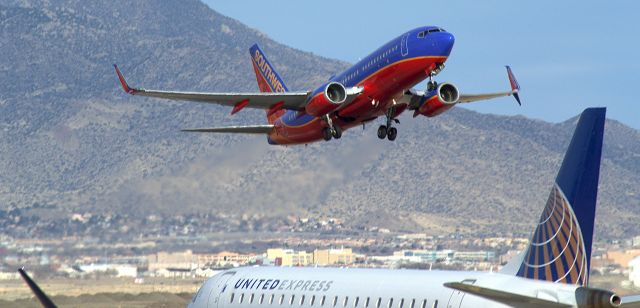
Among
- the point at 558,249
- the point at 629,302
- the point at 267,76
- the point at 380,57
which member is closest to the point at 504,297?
the point at 558,249

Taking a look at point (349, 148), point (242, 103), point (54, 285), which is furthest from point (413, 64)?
point (54, 285)

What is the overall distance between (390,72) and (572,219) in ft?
71.8

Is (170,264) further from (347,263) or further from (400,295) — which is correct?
(400,295)

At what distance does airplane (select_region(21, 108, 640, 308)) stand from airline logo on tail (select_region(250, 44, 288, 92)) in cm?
3729

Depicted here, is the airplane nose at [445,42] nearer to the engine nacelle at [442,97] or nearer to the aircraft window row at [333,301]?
the engine nacelle at [442,97]

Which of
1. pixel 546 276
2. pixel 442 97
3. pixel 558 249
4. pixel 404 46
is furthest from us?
pixel 442 97

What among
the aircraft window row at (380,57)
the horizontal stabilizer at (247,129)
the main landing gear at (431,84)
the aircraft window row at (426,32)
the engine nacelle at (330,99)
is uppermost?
the aircraft window row at (426,32)

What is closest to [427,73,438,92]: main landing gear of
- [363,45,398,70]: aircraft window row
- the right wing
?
[363,45,398,70]: aircraft window row

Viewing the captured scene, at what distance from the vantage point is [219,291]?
47.7 metres

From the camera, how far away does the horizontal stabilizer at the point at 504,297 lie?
106 feet

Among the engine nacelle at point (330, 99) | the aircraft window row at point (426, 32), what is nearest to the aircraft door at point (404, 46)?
the aircraft window row at point (426, 32)

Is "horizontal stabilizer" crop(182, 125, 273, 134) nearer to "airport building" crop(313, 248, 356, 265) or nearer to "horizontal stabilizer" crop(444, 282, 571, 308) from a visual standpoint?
"horizontal stabilizer" crop(444, 282, 571, 308)

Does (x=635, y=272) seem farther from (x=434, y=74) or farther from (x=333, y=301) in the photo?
(x=333, y=301)

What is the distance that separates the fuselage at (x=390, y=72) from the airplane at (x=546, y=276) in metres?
14.5
